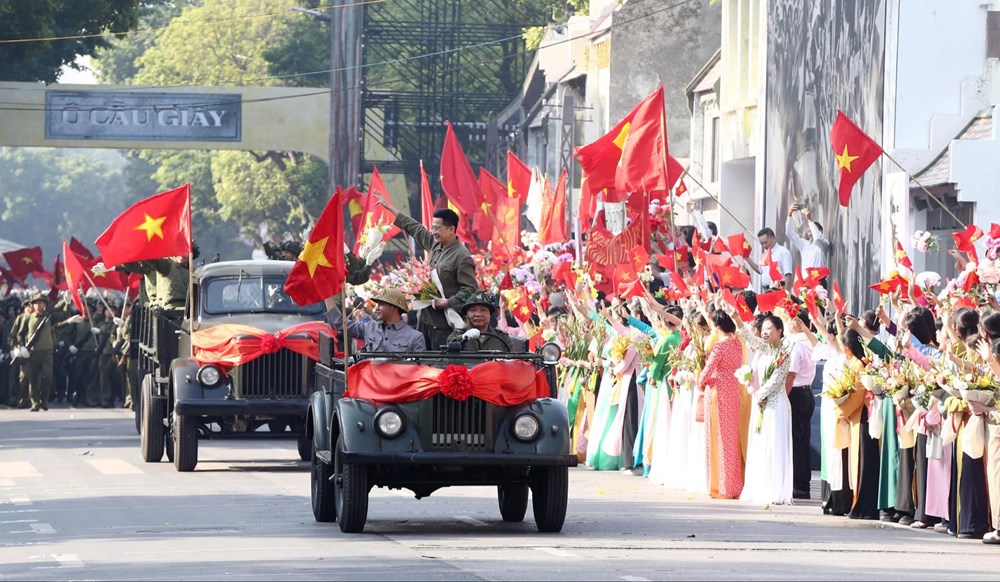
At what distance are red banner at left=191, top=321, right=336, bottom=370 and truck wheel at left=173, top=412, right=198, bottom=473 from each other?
0.68m

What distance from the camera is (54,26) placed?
45906mm

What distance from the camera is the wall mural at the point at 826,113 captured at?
1096 inches

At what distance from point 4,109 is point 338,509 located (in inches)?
1692

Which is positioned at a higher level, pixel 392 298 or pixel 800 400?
pixel 392 298

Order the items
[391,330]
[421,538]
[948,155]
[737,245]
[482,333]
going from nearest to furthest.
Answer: [421,538] → [482,333] → [391,330] → [737,245] → [948,155]

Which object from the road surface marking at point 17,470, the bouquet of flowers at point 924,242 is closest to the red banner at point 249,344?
the road surface marking at point 17,470

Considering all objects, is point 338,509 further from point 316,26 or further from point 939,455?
point 316,26

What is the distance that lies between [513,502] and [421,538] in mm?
1506

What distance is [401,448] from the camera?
14.6 meters

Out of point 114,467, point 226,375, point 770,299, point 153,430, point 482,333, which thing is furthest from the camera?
point 153,430

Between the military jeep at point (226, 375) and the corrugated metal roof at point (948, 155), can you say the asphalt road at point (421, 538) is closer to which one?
the military jeep at point (226, 375)

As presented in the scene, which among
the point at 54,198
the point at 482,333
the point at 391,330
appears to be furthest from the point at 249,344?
the point at 54,198

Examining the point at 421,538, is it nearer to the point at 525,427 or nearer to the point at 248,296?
the point at 525,427

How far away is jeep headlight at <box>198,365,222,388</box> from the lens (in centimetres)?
2198
